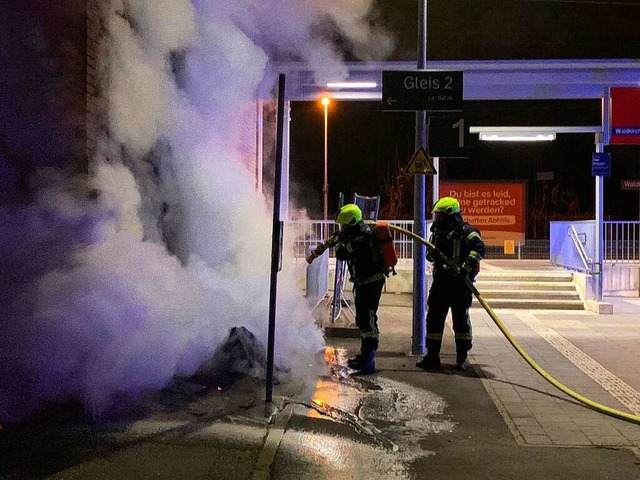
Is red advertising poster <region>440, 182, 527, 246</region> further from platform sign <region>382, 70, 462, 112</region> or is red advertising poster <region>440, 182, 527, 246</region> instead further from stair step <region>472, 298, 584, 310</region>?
platform sign <region>382, 70, 462, 112</region>

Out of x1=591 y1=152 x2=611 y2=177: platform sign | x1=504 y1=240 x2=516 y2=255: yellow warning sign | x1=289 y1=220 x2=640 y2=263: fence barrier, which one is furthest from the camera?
x1=504 y1=240 x2=516 y2=255: yellow warning sign

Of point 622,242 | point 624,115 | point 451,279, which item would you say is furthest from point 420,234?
point 622,242

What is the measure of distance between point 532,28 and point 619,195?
1689 inches

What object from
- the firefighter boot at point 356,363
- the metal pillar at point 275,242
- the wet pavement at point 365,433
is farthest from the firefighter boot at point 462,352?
the metal pillar at point 275,242

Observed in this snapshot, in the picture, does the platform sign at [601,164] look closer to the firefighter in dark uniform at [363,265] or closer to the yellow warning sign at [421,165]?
the yellow warning sign at [421,165]

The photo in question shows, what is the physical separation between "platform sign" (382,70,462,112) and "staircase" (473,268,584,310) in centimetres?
546

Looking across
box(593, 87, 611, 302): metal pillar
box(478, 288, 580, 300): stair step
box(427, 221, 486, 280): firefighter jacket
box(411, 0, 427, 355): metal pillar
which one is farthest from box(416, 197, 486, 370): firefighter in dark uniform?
box(593, 87, 611, 302): metal pillar

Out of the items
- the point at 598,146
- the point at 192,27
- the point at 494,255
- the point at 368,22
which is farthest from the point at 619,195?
the point at 192,27

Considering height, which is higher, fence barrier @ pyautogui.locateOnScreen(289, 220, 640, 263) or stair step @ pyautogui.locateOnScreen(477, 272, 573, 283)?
fence barrier @ pyautogui.locateOnScreen(289, 220, 640, 263)

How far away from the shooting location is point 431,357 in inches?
263

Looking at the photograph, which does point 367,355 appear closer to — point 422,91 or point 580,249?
point 422,91

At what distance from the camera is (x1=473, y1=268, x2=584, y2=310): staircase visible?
11.6 metres

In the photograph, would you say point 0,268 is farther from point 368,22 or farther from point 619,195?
point 619,195

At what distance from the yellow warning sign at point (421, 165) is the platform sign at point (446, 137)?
0.19 meters
